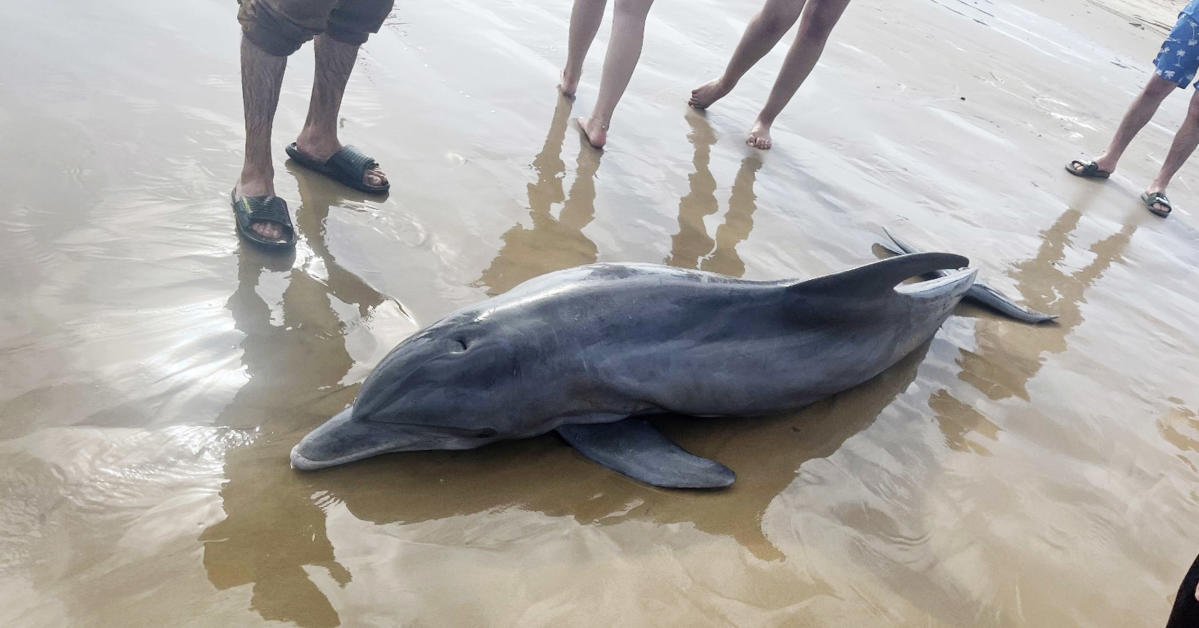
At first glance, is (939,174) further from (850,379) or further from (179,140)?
(179,140)

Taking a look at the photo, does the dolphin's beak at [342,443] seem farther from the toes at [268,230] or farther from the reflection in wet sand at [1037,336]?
the reflection in wet sand at [1037,336]

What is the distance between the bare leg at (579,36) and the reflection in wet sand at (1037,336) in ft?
10.7

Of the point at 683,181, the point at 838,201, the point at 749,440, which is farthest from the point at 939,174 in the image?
the point at 749,440

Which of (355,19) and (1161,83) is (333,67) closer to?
(355,19)

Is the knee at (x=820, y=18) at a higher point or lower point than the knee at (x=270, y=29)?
higher

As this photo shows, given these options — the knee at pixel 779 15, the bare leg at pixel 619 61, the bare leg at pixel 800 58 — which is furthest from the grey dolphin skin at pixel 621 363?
the knee at pixel 779 15

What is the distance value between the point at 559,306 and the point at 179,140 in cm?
243

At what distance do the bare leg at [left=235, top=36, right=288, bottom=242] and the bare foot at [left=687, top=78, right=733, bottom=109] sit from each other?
3.40 meters

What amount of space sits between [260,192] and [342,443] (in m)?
1.66

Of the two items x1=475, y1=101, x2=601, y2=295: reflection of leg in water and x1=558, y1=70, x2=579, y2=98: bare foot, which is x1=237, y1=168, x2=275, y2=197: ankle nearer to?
x1=475, y1=101, x2=601, y2=295: reflection of leg in water

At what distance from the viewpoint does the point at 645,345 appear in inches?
122

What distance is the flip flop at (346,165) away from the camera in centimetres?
427

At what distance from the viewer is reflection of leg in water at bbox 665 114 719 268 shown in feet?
15.0

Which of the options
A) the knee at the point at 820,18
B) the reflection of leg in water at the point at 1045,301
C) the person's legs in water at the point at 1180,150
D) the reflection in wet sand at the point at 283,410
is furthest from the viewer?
the person's legs in water at the point at 1180,150
